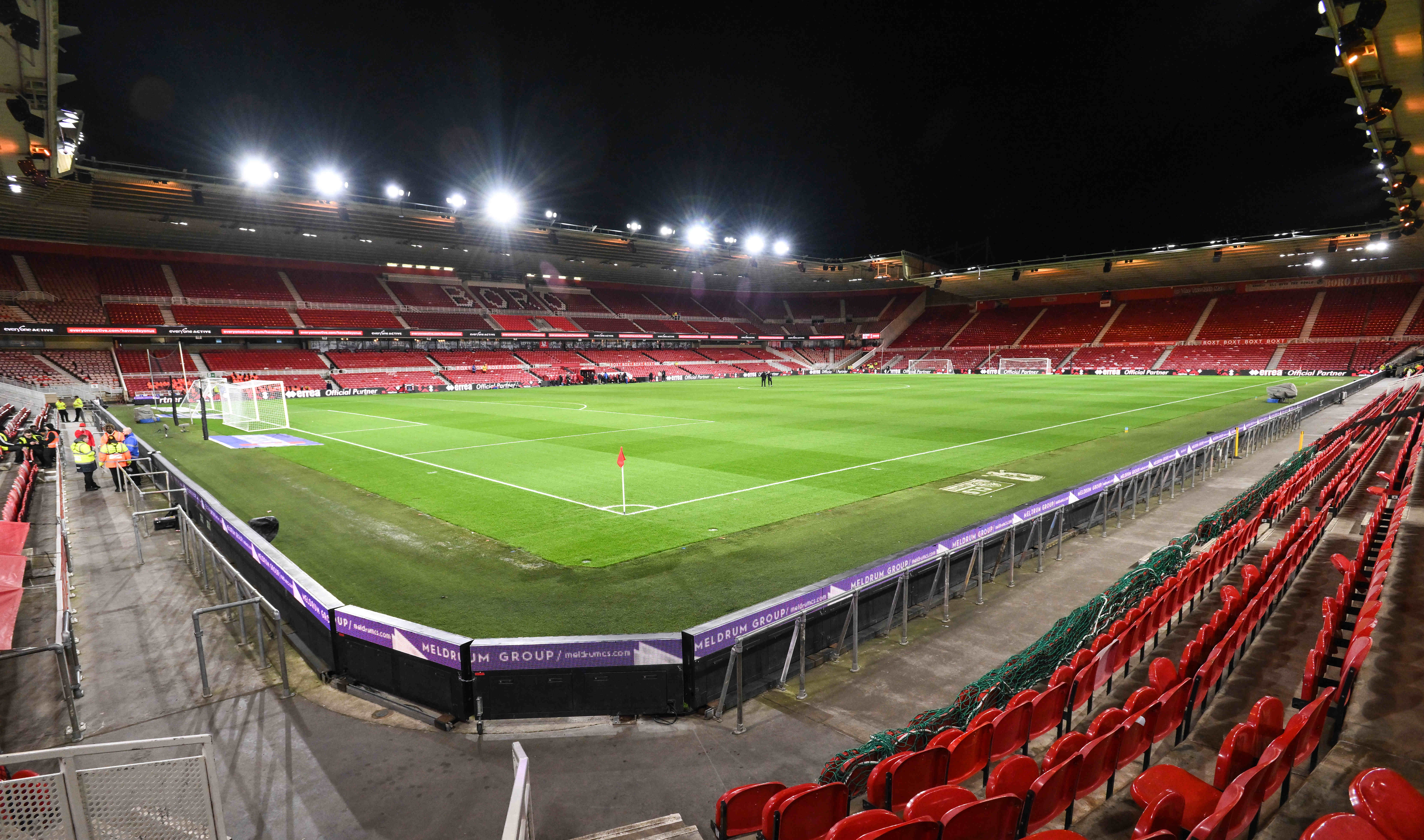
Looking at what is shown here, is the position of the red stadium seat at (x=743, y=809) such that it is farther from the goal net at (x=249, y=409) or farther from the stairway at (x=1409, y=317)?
the stairway at (x=1409, y=317)

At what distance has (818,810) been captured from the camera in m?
→ 3.47

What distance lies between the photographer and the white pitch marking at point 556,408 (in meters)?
28.6

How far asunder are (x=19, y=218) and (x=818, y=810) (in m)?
60.4

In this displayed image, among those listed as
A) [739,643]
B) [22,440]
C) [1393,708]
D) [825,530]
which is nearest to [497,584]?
[739,643]

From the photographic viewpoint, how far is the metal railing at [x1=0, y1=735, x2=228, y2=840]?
10.2ft

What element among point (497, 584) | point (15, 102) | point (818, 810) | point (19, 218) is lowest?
point (497, 584)

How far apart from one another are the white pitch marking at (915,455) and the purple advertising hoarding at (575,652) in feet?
22.5

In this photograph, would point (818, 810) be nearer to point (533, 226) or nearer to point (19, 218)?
point (533, 226)

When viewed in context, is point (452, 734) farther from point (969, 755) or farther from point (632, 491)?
point (632, 491)

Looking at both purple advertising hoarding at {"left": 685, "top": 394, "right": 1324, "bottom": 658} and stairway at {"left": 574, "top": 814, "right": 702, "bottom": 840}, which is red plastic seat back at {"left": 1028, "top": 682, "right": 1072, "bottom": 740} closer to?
purple advertising hoarding at {"left": 685, "top": 394, "right": 1324, "bottom": 658}

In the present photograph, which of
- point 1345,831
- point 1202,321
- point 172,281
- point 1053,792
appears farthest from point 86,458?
point 1202,321

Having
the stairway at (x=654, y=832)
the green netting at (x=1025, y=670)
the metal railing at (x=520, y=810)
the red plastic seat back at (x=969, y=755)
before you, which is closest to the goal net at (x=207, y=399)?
the metal railing at (x=520, y=810)

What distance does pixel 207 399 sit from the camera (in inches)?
1283

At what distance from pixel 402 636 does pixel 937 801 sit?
16.4 feet
